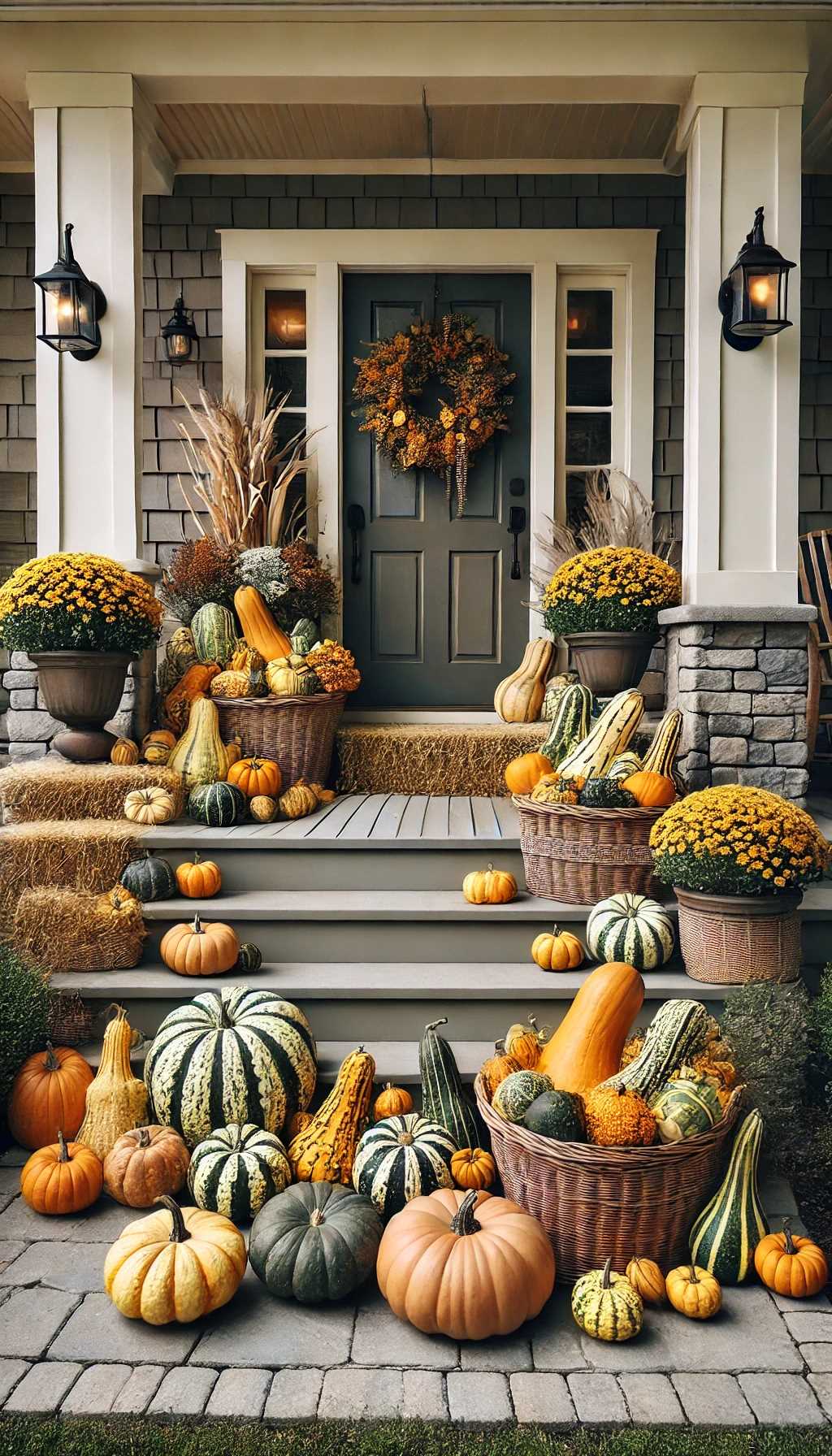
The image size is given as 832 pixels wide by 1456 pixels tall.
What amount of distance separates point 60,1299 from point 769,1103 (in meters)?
1.67

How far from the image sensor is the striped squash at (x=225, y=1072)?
8.61 ft

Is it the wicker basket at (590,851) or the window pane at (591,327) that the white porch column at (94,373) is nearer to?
the wicker basket at (590,851)

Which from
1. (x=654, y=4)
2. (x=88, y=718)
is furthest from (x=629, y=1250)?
(x=654, y=4)

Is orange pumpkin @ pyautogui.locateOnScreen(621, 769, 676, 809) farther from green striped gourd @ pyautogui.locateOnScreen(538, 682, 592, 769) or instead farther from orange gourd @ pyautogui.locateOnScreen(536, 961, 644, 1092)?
orange gourd @ pyautogui.locateOnScreen(536, 961, 644, 1092)

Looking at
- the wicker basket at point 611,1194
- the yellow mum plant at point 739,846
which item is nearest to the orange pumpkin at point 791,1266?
the wicker basket at point 611,1194

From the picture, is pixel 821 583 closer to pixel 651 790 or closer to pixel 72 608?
pixel 651 790

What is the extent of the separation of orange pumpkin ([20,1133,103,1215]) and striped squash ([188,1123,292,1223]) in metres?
0.24

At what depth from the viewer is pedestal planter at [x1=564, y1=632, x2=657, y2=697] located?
14.1 ft

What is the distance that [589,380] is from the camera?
5.31m

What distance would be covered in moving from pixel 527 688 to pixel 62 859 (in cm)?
229

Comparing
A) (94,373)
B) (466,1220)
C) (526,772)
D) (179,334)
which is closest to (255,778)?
(526,772)

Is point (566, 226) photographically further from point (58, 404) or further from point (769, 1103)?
point (769, 1103)

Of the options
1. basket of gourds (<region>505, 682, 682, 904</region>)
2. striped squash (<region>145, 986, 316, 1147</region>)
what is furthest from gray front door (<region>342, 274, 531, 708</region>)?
striped squash (<region>145, 986, 316, 1147</region>)

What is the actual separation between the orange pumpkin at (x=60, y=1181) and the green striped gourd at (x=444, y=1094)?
0.80 meters
